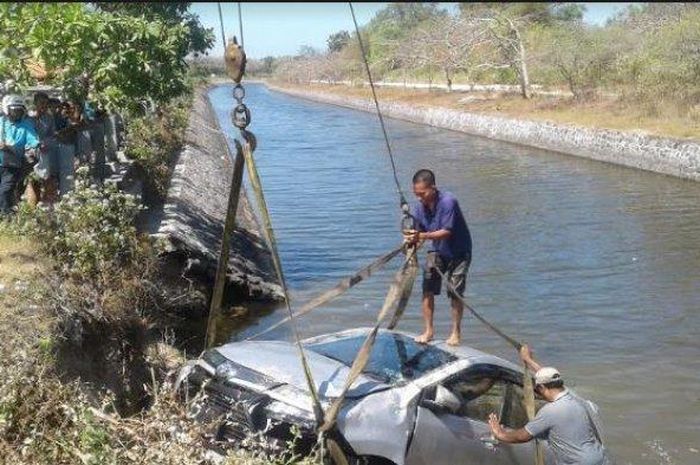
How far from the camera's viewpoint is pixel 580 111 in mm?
40594

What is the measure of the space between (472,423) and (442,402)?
0.43 metres

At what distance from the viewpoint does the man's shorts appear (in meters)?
9.36

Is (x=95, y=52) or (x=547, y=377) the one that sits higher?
(x=95, y=52)

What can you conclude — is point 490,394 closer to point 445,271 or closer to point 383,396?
point 383,396

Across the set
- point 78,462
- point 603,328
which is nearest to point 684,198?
point 603,328

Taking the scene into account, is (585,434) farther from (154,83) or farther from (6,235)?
(154,83)

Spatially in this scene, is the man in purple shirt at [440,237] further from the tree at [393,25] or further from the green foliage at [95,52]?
the tree at [393,25]

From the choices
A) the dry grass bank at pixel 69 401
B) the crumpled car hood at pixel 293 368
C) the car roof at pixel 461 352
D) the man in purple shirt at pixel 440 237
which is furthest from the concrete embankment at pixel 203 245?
the crumpled car hood at pixel 293 368

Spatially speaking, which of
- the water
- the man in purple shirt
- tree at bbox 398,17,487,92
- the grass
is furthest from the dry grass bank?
tree at bbox 398,17,487,92

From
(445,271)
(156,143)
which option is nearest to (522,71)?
(156,143)

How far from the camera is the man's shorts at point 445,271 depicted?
936 centimetres

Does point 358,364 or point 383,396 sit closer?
point 358,364

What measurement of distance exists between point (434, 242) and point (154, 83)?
17.2ft

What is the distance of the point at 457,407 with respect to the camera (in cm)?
704
